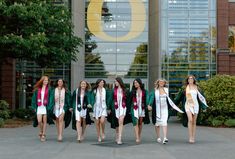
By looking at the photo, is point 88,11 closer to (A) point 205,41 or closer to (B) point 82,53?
(B) point 82,53

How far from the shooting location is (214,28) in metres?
30.2

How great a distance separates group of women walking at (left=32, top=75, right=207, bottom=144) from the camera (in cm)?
1210

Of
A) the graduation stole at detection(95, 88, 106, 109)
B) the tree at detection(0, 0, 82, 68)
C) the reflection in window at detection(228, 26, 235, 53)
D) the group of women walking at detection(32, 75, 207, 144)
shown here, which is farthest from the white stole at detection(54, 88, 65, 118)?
the reflection in window at detection(228, 26, 235, 53)

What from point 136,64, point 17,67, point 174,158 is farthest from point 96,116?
point 136,64

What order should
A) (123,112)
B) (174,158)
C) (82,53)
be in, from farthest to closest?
(82,53)
(123,112)
(174,158)

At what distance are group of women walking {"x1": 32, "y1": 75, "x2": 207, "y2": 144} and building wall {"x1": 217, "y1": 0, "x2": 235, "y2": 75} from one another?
59.3ft

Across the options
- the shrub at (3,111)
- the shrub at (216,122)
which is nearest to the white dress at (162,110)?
the shrub at (216,122)

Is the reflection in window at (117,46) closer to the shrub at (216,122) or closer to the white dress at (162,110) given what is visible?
the shrub at (216,122)

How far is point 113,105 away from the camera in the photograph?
12.1 m

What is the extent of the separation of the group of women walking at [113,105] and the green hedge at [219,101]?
21.7 ft

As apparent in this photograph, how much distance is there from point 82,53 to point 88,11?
10.8 feet

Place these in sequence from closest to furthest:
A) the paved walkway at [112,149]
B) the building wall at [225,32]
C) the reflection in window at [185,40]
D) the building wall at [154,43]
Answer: the paved walkway at [112,149]
the building wall at [225,32]
the reflection in window at [185,40]
the building wall at [154,43]

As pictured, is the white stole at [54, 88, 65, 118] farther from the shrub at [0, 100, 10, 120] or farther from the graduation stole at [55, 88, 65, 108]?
the shrub at [0, 100, 10, 120]

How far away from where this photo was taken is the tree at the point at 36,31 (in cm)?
1873
